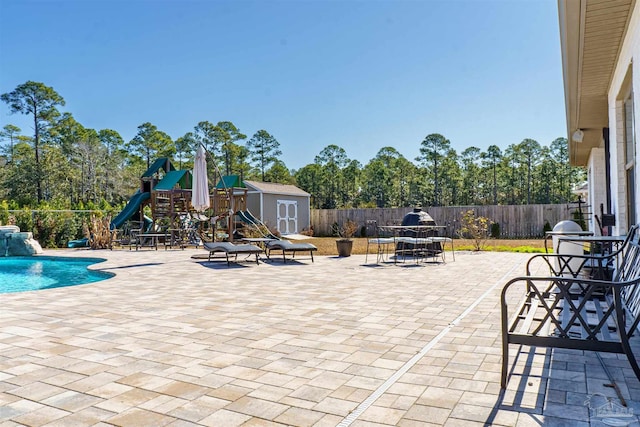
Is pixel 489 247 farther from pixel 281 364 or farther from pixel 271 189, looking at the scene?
pixel 271 189

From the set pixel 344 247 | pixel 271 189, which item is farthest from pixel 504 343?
pixel 271 189

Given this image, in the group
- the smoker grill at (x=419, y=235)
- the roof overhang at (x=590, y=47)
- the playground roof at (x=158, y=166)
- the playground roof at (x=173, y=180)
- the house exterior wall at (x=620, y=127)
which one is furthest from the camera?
the playground roof at (x=158, y=166)

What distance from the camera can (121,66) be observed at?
21719mm

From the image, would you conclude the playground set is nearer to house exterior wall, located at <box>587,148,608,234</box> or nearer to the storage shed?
the storage shed

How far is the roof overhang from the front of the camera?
12.7ft

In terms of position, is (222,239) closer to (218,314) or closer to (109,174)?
(218,314)

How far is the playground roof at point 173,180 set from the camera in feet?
59.5

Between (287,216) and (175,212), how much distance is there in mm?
10200

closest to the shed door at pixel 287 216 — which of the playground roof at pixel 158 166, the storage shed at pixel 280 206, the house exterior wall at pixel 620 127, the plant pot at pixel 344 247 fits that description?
the storage shed at pixel 280 206

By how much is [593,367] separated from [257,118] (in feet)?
111

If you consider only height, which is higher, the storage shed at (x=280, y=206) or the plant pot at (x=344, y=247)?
the storage shed at (x=280, y=206)

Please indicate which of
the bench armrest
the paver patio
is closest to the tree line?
the paver patio

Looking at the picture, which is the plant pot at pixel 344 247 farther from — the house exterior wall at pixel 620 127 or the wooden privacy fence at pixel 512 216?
the wooden privacy fence at pixel 512 216

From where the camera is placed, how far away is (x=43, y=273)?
10.5 m
